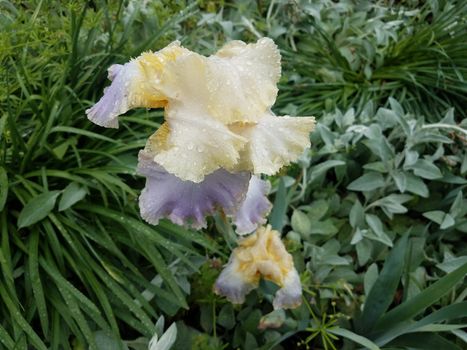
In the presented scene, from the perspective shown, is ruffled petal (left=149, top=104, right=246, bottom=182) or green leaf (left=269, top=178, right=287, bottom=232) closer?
ruffled petal (left=149, top=104, right=246, bottom=182)

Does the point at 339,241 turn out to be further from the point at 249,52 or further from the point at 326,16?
the point at 326,16

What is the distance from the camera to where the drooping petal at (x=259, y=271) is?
131cm

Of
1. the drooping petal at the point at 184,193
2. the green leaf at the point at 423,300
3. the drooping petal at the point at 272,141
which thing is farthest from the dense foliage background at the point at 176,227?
the drooping petal at the point at 272,141

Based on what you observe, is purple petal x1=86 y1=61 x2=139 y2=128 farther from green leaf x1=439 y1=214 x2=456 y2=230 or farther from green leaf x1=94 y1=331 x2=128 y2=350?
green leaf x1=439 y1=214 x2=456 y2=230

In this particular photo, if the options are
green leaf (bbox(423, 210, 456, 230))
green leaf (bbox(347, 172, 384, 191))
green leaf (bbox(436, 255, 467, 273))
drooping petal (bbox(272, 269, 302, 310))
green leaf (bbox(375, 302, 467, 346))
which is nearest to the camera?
green leaf (bbox(375, 302, 467, 346))

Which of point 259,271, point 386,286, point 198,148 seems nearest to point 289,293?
point 259,271

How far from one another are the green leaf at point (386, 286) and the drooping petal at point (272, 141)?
50 centimetres

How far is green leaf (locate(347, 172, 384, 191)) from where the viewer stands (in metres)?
1.79

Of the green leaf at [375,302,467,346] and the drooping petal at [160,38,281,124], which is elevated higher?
the drooping petal at [160,38,281,124]

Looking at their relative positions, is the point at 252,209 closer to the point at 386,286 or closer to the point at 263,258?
the point at 263,258

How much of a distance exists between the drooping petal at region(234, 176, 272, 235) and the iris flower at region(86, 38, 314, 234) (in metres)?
0.16

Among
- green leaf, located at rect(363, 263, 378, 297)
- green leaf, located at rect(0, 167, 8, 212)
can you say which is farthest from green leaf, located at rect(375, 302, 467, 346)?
green leaf, located at rect(0, 167, 8, 212)

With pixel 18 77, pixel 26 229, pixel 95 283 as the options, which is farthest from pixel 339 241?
pixel 18 77

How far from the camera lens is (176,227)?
145 centimetres
